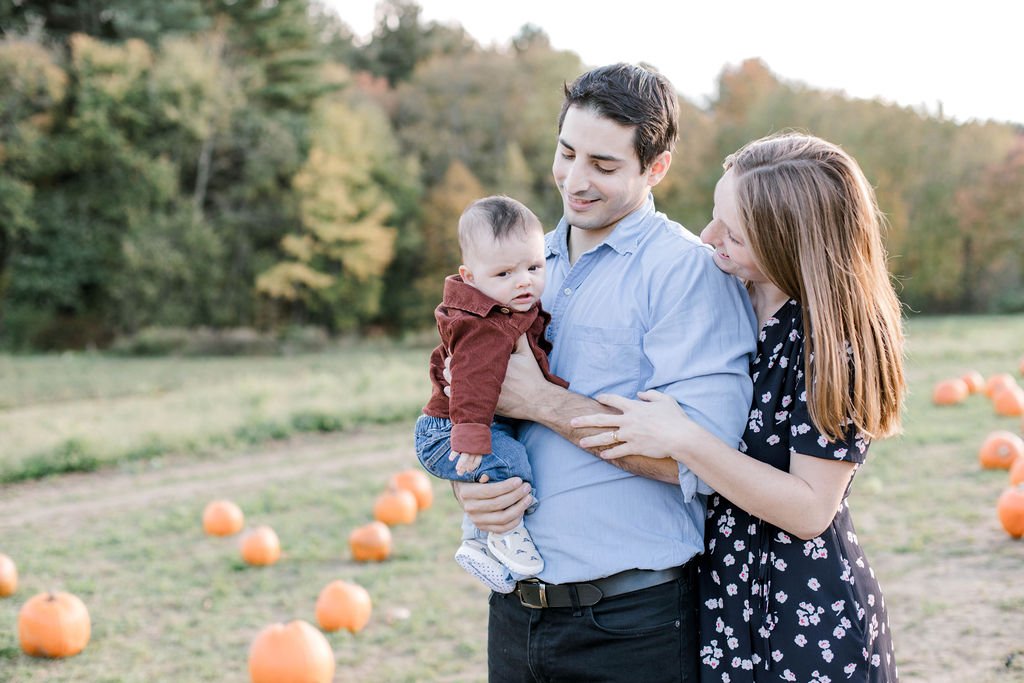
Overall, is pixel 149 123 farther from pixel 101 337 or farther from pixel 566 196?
pixel 566 196

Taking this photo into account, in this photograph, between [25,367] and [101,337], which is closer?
[25,367]

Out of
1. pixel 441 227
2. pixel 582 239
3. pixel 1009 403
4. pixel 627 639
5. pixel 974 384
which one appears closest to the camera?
pixel 627 639

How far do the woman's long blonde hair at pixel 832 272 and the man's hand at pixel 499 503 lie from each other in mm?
763

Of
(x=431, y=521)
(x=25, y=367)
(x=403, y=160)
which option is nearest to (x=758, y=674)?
(x=431, y=521)

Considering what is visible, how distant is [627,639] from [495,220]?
1.15 m

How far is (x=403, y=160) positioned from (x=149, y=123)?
11472mm

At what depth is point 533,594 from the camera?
248cm

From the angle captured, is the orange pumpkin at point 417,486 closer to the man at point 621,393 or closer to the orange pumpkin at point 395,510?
the orange pumpkin at point 395,510

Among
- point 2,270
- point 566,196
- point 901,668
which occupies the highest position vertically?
point 566,196

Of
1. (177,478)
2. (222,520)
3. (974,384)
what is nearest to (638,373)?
(222,520)

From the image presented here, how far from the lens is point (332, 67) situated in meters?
43.4

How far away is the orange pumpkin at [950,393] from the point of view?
35.6ft

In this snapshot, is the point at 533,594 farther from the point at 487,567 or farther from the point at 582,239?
the point at 582,239

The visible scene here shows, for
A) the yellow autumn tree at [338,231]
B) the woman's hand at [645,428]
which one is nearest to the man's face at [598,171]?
the woman's hand at [645,428]
